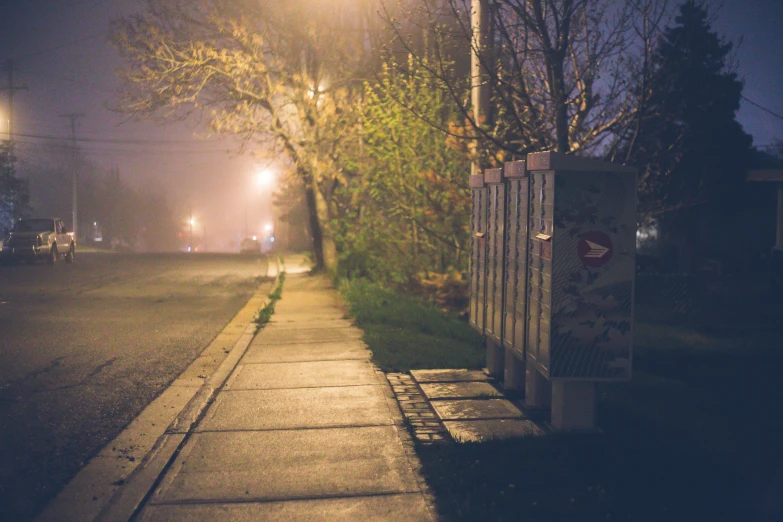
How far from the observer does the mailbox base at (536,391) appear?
23.1 feet

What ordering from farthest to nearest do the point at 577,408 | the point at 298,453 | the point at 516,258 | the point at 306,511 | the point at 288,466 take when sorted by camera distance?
1. the point at 516,258
2. the point at 577,408
3. the point at 298,453
4. the point at 288,466
5. the point at 306,511

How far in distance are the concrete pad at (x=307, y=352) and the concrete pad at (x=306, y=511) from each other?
4945mm

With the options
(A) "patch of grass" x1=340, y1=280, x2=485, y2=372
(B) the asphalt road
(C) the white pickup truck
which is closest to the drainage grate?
(A) "patch of grass" x1=340, y1=280, x2=485, y2=372

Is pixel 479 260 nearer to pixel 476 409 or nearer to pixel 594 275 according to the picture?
pixel 476 409

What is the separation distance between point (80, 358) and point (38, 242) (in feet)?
76.8

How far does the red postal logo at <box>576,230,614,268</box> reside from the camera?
5926 mm

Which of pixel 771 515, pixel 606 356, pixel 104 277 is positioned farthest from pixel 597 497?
pixel 104 277

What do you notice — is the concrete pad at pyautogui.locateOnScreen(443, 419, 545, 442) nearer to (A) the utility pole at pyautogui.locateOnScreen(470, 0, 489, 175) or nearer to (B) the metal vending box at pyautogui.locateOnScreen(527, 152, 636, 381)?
(B) the metal vending box at pyautogui.locateOnScreen(527, 152, 636, 381)

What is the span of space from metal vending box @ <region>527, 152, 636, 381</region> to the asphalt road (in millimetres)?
3755

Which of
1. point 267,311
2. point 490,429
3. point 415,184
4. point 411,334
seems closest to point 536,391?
point 490,429

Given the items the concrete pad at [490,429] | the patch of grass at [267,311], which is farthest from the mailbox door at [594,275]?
the patch of grass at [267,311]

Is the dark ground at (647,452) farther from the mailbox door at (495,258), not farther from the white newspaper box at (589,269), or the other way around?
the mailbox door at (495,258)

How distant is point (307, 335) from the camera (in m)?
12.0

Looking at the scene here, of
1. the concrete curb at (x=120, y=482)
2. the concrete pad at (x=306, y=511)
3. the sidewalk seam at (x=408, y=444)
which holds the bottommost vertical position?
the concrete curb at (x=120, y=482)
